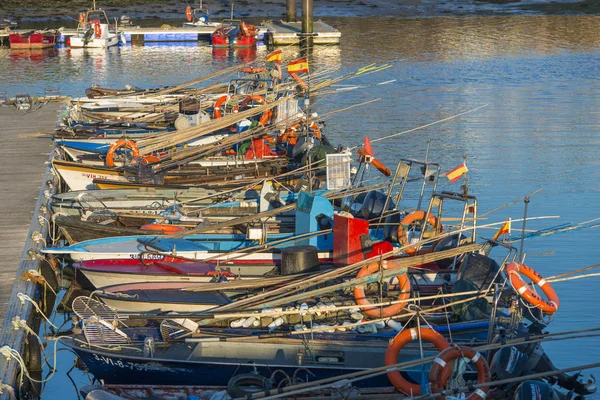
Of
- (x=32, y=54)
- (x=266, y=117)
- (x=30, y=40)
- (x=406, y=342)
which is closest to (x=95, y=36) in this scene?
(x=30, y=40)

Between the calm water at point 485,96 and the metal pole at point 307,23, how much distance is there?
6.04 ft

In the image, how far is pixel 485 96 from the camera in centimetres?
3572

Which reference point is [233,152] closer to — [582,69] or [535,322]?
[535,322]

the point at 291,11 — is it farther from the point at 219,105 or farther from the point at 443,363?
the point at 443,363

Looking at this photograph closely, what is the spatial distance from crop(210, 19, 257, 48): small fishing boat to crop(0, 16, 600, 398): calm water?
2.81 ft

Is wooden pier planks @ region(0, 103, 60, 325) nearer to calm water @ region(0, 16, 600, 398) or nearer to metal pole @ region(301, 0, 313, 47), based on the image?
calm water @ region(0, 16, 600, 398)

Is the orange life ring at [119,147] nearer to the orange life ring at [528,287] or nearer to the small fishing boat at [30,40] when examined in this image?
the orange life ring at [528,287]

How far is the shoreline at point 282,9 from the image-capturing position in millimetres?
62531

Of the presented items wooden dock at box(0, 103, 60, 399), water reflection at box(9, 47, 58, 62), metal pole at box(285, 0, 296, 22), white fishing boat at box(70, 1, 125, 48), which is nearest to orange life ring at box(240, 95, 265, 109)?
wooden dock at box(0, 103, 60, 399)

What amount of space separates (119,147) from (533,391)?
14098 millimetres

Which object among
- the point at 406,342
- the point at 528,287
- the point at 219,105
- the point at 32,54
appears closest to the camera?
the point at 406,342

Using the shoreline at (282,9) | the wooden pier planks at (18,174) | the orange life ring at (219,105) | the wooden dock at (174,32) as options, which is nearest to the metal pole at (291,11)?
the wooden dock at (174,32)

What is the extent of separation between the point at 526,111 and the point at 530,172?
27.8 ft

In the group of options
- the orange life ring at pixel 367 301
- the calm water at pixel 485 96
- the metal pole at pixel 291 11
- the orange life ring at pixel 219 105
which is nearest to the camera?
the orange life ring at pixel 367 301
